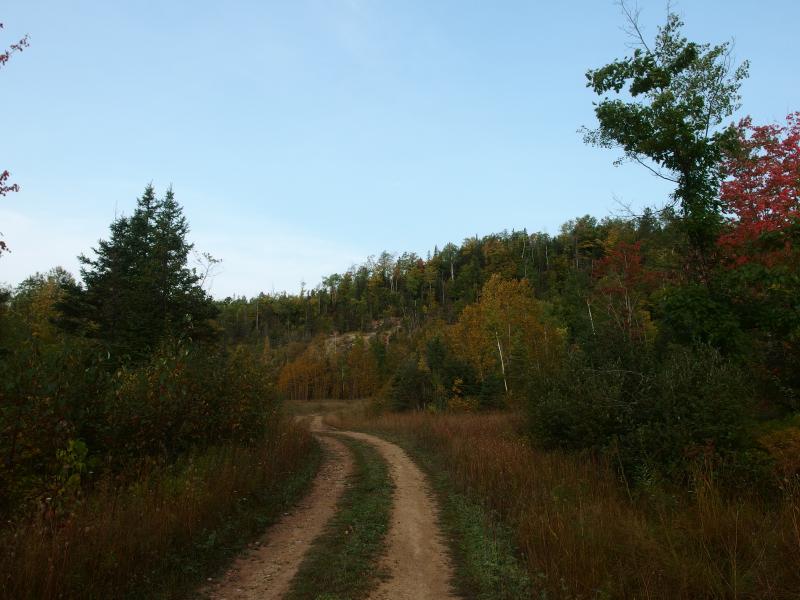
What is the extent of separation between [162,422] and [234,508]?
8.37 ft

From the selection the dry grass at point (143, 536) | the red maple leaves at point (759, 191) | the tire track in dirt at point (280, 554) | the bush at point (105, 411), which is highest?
the red maple leaves at point (759, 191)

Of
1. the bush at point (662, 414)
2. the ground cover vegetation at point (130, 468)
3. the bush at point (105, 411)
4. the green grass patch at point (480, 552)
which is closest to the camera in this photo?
the ground cover vegetation at point (130, 468)

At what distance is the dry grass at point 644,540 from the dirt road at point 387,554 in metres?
1.32

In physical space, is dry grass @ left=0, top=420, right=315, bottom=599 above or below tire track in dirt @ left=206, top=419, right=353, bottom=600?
above

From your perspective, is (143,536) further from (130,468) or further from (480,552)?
(480,552)

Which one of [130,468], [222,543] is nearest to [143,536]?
[222,543]

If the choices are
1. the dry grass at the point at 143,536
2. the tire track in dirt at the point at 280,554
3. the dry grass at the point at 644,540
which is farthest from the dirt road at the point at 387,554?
the dry grass at the point at 644,540

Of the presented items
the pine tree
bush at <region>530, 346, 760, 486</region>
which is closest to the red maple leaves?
bush at <region>530, 346, 760, 486</region>

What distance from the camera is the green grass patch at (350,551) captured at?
5746mm

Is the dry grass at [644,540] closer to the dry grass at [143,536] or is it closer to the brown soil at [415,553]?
the brown soil at [415,553]

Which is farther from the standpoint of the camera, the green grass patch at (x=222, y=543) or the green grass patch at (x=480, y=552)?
the green grass patch at (x=222, y=543)

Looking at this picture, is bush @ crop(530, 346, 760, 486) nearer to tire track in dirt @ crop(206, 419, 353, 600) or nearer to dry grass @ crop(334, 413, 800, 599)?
dry grass @ crop(334, 413, 800, 599)

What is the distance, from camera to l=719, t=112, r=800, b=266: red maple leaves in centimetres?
1587

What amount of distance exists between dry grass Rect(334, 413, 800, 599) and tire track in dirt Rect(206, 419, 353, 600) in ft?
10.8
